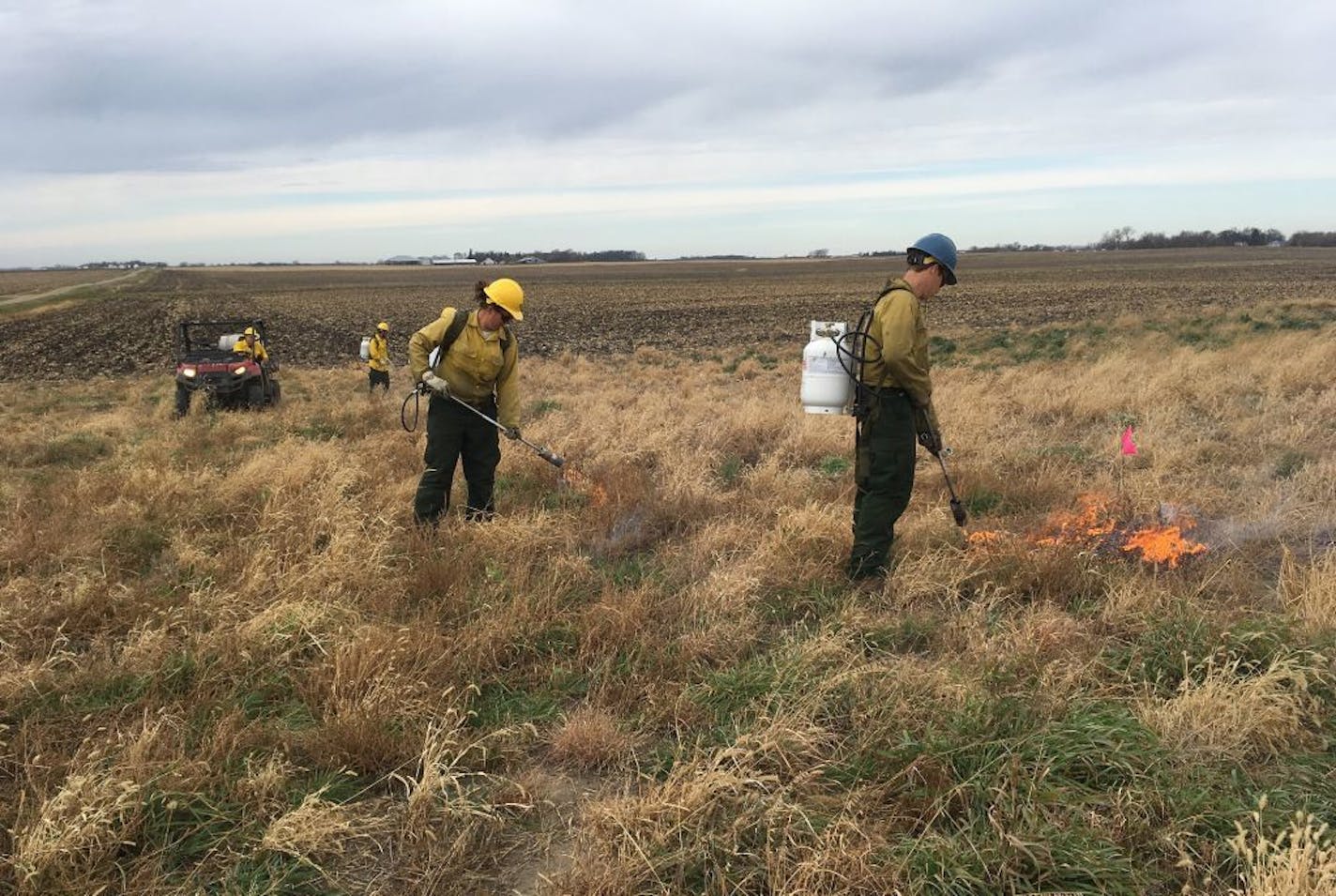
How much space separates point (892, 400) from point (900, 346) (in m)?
0.35

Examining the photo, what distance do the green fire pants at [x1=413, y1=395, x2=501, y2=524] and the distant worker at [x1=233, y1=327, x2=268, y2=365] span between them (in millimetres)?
7769

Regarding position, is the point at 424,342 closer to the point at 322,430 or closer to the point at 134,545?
the point at 134,545

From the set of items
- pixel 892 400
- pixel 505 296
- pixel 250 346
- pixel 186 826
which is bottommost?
pixel 186 826

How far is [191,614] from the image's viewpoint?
4.00 m

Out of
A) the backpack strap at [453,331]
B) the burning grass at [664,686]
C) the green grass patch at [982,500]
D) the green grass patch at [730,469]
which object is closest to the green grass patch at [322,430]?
the burning grass at [664,686]

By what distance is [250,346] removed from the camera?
12.0 metres

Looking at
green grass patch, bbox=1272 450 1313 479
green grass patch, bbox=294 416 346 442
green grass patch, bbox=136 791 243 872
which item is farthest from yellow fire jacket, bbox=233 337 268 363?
green grass patch, bbox=1272 450 1313 479

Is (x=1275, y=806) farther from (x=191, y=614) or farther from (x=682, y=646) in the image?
(x=191, y=614)

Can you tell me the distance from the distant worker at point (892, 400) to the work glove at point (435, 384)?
2.77 metres

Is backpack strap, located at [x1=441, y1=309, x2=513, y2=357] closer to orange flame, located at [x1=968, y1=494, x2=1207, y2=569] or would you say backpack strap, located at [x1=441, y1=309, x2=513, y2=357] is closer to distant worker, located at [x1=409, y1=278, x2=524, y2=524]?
distant worker, located at [x1=409, y1=278, x2=524, y2=524]

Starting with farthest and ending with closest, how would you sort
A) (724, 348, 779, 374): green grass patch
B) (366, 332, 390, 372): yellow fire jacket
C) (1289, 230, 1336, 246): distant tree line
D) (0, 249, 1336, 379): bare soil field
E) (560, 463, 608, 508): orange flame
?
(1289, 230, 1336, 246): distant tree line, (0, 249, 1336, 379): bare soil field, (724, 348, 779, 374): green grass patch, (366, 332, 390, 372): yellow fire jacket, (560, 463, 608, 508): orange flame

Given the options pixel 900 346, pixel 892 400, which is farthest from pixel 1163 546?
pixel 900 346

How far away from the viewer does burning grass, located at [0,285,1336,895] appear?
8.16 ft

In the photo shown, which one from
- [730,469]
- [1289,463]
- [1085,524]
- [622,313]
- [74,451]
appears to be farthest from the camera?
[622,313]
